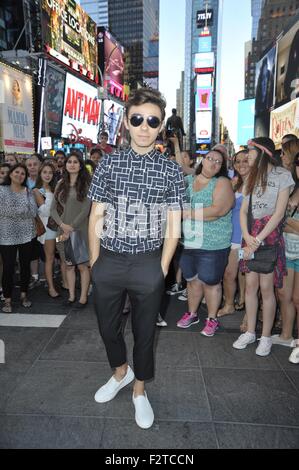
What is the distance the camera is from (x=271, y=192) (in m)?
3.36

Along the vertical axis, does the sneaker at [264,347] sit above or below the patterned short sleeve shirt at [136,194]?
below

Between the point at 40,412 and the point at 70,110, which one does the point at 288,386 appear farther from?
the point at 70,110

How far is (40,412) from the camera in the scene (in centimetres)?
256

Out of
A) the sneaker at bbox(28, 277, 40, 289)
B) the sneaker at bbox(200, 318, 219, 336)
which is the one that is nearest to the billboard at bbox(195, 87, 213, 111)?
the sneaker at bbox(28, 277, 40, 289)

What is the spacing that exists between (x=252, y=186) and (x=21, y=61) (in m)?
22.8

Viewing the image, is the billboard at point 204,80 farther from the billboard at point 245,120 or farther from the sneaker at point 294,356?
the sneaker at point 294,356

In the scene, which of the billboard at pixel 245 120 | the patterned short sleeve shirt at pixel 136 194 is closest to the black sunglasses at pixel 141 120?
the patterned short sleeve shirt at pixel 136 194

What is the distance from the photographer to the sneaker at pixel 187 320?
4.21m

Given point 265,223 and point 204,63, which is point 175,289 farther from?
point 204,63

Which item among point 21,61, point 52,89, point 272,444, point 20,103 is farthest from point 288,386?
point 52,89

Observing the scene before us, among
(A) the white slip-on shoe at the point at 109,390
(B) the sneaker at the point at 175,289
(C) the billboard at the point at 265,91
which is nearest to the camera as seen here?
(A) the white slip-on shoe at the point at 109,390

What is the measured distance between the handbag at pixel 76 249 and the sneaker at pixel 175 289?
1.62 m

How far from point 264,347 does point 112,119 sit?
37357mm

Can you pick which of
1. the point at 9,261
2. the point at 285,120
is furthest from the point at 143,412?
the point at 285,120
